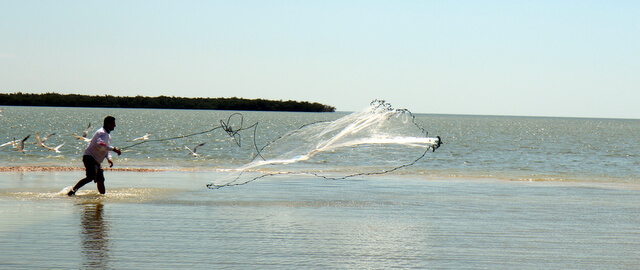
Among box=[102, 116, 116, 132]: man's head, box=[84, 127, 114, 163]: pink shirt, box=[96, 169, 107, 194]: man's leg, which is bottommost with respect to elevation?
box=[96, 169, 107, 194]: man's leg

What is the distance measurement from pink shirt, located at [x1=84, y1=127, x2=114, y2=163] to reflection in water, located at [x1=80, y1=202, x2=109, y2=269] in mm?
1552

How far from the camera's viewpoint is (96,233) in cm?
936

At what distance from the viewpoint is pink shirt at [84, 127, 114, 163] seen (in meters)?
13.1

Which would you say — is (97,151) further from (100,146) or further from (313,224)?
(313,224)

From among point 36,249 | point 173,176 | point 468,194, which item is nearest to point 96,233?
point 36,249

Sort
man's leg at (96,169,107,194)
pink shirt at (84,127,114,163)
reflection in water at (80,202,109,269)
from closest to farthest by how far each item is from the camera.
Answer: reflection in water at (80,202,109,269) → pink shirt at (84,127,114,163) → man's leg at (96,169,107,194)

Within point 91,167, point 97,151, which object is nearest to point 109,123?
point 97,151

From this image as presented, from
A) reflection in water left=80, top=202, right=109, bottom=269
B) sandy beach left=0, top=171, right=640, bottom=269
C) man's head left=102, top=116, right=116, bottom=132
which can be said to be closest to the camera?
reflection in water left=80, top=202, right=109, bottom=269

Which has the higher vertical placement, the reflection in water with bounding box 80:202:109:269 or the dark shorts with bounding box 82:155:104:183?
the dark shorts with bounding box 82:155:104:183

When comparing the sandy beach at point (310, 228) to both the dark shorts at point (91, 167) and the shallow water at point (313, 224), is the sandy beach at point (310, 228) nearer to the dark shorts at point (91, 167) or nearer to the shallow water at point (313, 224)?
the shallow water at point (313, 224)

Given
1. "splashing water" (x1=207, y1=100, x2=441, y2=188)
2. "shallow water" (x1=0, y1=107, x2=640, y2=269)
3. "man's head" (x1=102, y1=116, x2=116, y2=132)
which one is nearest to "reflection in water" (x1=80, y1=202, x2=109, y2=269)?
"shallow water" (x1=0, y1=107, x2=640, y2=269)

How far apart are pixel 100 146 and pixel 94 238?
4379mm

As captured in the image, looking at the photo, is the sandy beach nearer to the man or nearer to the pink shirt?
the man

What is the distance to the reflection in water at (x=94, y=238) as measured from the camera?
7.78 metres
